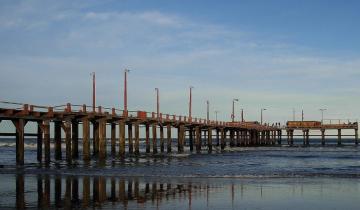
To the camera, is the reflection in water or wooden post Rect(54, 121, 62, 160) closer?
the reflection in water

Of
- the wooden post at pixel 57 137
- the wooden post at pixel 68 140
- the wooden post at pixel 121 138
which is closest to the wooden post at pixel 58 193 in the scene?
the wooden post at pixel 68 140

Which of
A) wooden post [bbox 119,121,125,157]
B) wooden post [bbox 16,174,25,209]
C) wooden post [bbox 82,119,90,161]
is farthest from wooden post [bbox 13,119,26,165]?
wooden post [bbox 119,121,125,157]

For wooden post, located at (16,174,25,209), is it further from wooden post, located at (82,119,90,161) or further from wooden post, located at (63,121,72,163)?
wooden post, located at (82,119,90,161)

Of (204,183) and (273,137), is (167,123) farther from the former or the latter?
(273,137)

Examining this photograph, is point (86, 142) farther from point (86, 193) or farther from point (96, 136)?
point (86, 193)

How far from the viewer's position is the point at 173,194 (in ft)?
60.2

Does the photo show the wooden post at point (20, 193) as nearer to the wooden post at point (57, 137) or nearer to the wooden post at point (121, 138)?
the wooden post at point (57, 137)

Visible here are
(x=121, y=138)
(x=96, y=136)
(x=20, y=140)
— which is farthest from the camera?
(x=121, y=138)

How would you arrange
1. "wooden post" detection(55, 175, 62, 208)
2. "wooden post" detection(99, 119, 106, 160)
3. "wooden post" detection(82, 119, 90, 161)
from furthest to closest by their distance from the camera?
"wooden post" detection(99, 119, 106, 160) → "wooden post" detection(82, 119, 90, 161) → "wooden post" detection(55, 175, 62, 208)

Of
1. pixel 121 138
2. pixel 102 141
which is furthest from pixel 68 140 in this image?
pixel 121 138

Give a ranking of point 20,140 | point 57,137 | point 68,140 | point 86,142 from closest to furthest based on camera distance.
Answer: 1. point 20,140
2. point 68,140
3. point 57,137
4. point 86,142

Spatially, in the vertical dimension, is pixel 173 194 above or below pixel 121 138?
below

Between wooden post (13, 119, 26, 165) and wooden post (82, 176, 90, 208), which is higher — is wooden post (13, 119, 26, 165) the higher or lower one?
the higher one

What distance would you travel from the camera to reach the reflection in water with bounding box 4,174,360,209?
15.7m
